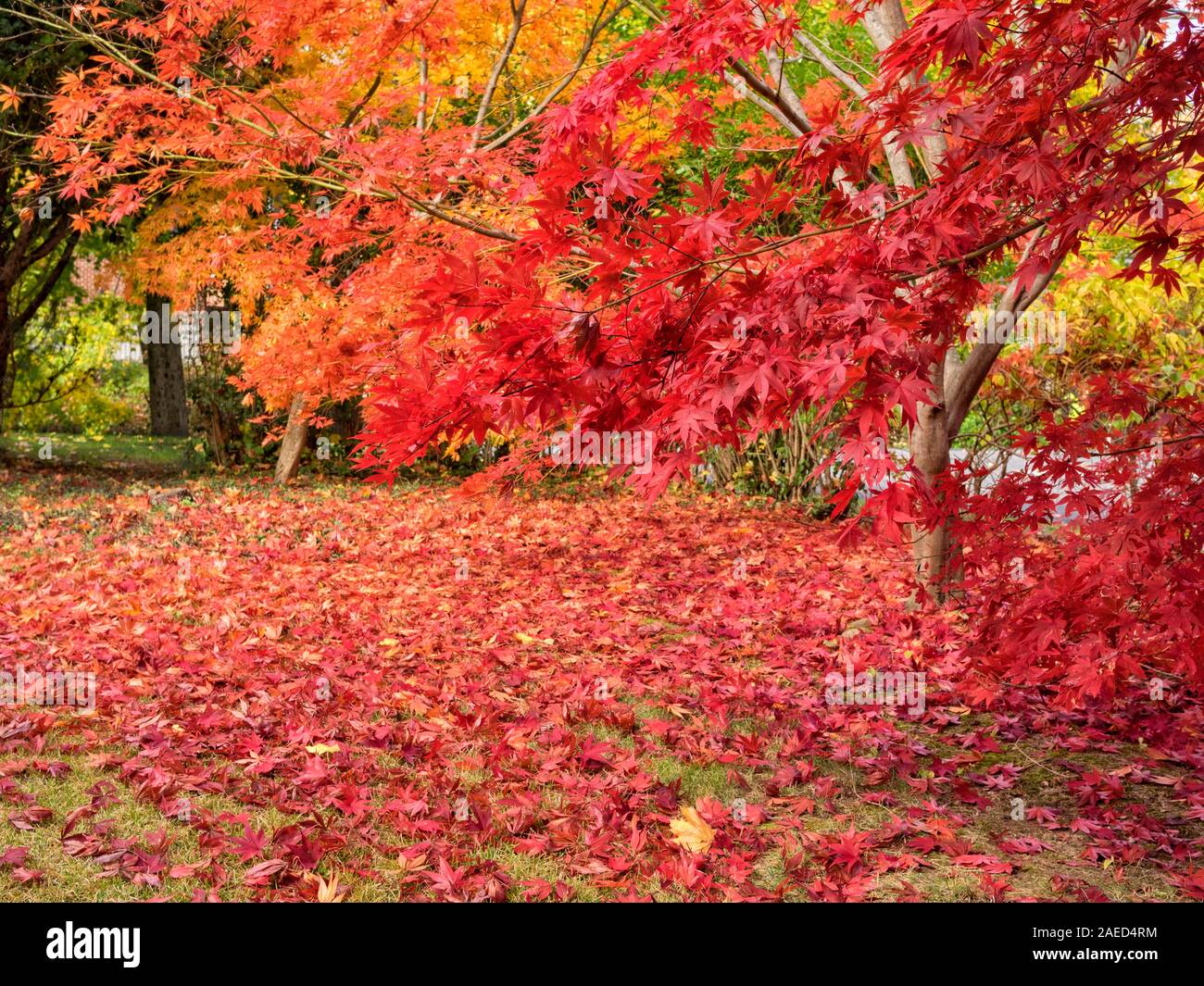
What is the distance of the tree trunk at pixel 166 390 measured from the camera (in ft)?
61.6

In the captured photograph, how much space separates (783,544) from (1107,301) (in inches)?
138

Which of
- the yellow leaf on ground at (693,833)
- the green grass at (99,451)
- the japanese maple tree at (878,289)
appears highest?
the japanese maple tree at (878,289)

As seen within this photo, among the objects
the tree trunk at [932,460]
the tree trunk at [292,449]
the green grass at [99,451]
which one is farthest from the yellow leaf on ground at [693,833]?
the green grass at [99,451]

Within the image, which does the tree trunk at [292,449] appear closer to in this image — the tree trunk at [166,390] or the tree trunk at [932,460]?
the tree trunk at [166,390]

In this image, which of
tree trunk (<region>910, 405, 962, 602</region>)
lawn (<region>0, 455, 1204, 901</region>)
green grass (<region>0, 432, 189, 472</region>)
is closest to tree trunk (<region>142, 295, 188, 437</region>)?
green grass (<region>0, 432, 189, 472</region>)

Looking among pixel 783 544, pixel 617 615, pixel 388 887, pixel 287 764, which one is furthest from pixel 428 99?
pixel 388 887

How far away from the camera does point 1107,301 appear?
8.96 metres

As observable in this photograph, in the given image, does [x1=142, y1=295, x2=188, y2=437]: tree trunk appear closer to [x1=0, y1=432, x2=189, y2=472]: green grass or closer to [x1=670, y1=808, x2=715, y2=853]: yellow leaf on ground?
[x1=0, y1=432, x2=189, y2=472]: green grass

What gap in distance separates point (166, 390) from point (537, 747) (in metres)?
17.3

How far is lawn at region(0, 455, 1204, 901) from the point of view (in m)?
3.39

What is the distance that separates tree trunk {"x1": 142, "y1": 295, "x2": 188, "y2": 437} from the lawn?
1205 cm

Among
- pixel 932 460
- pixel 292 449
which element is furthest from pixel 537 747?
pixel 292 449

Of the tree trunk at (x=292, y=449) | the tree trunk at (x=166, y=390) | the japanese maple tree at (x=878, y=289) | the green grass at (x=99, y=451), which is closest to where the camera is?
the japanese maple tree at (x=878, y=289)

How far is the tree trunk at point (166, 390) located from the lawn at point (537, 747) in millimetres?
12050
